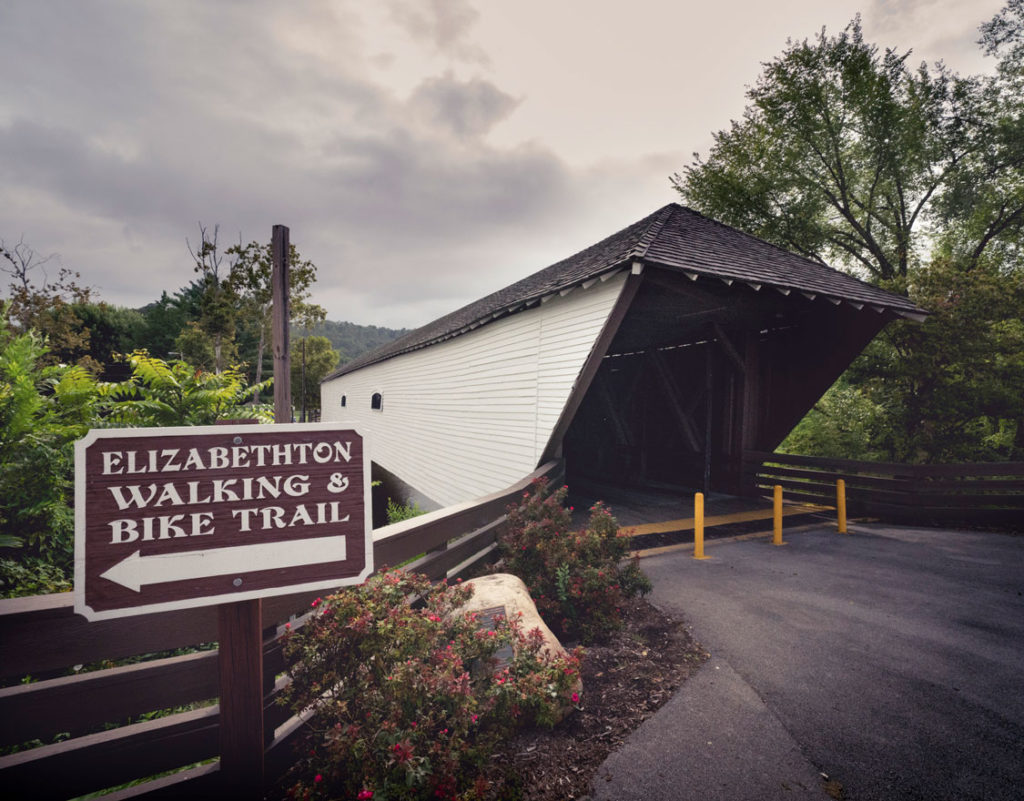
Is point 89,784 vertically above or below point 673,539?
above

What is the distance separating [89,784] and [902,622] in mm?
5878

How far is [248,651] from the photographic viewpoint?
75.4 inches

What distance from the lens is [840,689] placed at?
10.5 feet

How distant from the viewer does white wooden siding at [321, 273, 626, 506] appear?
717 cm

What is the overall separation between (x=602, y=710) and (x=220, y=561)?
2.58 m

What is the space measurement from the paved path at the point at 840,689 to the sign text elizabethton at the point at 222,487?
2.10 meters

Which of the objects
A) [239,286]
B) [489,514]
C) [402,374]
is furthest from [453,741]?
[239,286]

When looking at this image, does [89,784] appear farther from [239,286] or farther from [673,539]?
[239,286]

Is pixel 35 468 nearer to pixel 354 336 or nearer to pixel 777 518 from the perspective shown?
pixel 777 518

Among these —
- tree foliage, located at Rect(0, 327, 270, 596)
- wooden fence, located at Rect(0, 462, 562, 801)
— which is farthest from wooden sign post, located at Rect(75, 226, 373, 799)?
tree foliage, located at Rect(0, 327, 270, 596)

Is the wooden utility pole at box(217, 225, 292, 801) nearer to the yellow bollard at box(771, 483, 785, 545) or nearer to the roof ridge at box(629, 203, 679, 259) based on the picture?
the roof ridge at box(629, 203, 679, 259)

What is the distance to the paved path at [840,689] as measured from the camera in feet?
7.97

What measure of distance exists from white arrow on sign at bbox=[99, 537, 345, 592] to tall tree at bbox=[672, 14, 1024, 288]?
2042cm

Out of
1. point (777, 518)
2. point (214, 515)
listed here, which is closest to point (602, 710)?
point (214, 515)
